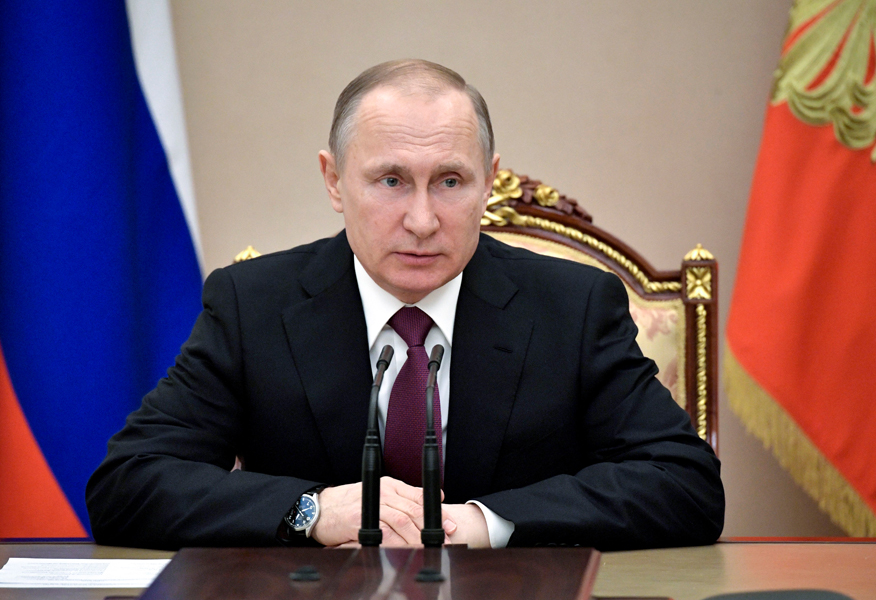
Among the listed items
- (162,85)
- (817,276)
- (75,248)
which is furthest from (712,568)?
(162,85)

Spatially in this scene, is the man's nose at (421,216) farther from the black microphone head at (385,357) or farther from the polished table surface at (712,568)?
the polished table surface at (712,568)

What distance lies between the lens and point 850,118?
2.73m

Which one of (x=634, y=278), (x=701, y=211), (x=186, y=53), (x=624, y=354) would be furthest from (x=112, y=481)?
(x=701, y=211)

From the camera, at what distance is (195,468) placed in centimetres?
171

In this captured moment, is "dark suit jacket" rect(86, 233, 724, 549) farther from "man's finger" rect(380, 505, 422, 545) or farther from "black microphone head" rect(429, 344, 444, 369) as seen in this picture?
"black microphone head" rect(429, 344, 444, 369)

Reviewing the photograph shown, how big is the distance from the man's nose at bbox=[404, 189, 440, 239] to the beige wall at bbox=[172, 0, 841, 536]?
1525 millimetres

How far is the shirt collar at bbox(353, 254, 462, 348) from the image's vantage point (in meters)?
1.93

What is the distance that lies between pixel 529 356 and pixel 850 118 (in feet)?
4.79

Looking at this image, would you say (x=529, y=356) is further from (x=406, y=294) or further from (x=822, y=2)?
(x=822, y=2)

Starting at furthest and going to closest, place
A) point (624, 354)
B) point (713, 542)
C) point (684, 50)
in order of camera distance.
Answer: point (684, 50) < point (624, 354) < point (713, 542)

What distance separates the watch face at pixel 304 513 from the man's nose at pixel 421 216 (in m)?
0.54

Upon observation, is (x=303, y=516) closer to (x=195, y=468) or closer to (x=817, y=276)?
(x=195, y=468)

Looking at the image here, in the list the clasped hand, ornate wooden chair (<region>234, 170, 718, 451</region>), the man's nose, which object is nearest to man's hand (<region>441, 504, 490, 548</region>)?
the clasped hand

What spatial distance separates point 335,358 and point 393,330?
0.44ft
